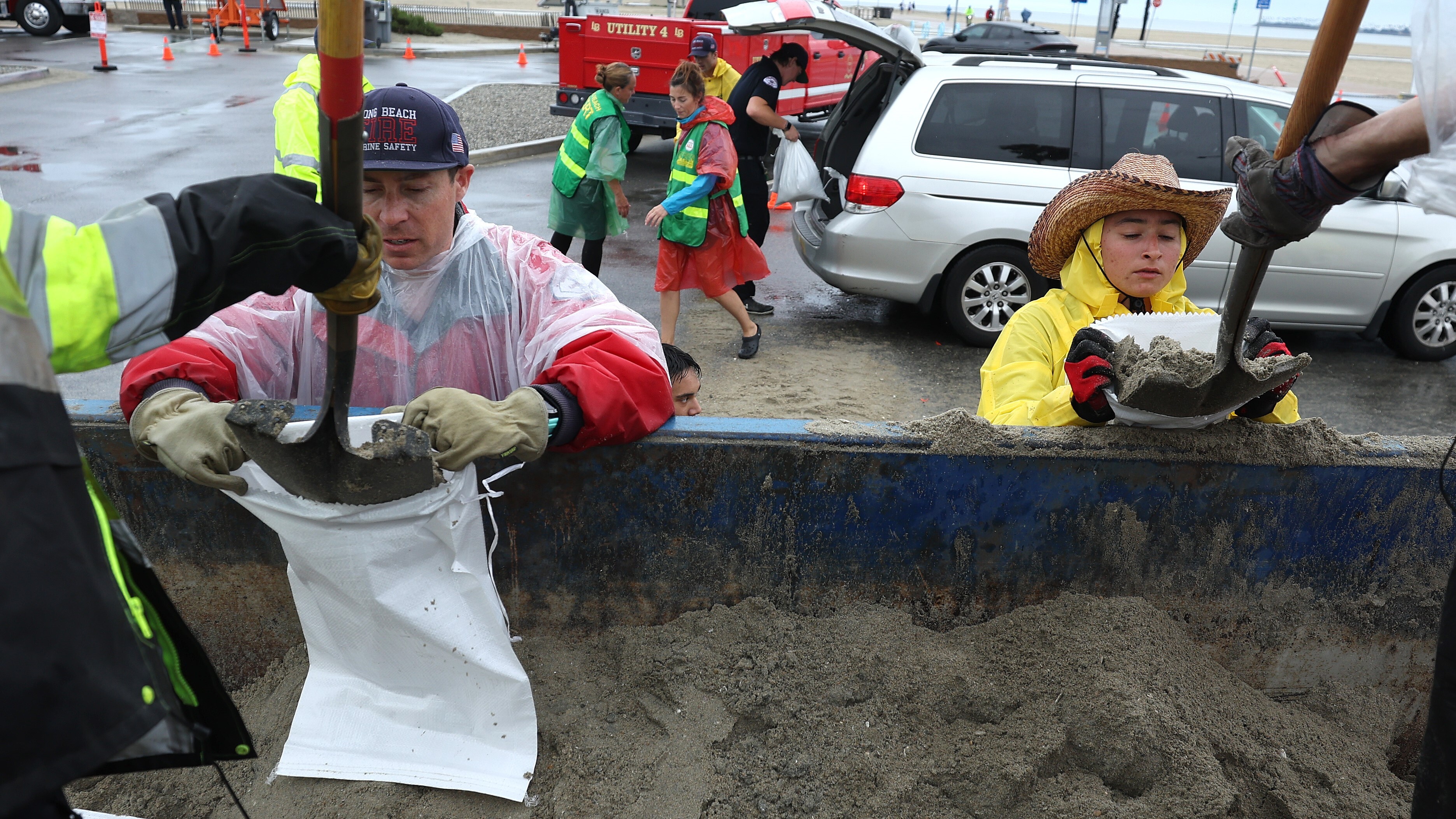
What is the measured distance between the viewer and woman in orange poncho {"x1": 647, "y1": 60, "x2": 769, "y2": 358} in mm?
5688

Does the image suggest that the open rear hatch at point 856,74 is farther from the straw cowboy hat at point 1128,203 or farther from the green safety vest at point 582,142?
the straw cowboy hat at point 1128,203

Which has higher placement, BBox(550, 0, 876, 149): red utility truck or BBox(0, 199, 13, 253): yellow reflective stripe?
BBox(550, 0, 876, 149): red utility truck

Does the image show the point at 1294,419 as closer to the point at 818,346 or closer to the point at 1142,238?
the point at 1142,238

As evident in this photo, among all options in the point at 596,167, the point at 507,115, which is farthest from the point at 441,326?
the point at 507,115

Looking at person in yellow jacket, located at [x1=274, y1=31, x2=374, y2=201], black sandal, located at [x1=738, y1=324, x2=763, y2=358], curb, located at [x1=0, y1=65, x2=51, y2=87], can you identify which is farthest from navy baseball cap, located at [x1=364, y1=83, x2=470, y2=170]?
curb, located at [x1=0, y1=65, x2=51, y2=87]

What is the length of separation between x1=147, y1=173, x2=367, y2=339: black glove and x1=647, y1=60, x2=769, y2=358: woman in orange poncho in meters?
4.20

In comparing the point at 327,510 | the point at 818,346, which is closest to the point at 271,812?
the point at 327,510

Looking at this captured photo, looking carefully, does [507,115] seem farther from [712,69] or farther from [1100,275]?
[1100,275]

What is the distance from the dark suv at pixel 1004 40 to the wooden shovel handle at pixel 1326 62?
1707 cm

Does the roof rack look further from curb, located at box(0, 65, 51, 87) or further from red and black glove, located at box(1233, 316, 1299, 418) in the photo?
curb, located at box(0, 65, 51, 87)

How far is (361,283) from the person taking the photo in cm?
155

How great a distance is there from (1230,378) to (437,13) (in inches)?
1423

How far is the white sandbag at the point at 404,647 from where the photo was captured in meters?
1.92

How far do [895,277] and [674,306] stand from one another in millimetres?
1469
